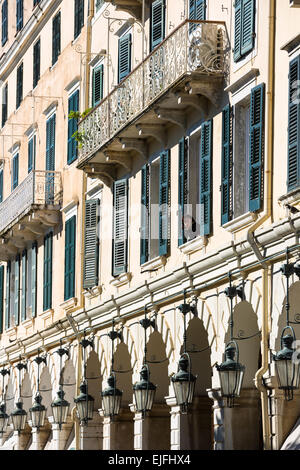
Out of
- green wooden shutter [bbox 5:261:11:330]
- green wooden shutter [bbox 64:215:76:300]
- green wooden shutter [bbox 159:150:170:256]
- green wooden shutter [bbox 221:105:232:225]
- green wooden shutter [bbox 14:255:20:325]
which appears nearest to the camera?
green wooden shutter [bbox 221:105:232:225]

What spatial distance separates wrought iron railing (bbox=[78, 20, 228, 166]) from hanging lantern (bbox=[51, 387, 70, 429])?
582 centimetres

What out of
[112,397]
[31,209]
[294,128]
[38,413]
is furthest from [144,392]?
[31,209]

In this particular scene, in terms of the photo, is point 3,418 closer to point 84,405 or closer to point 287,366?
point 84,405

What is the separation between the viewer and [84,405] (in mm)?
32094

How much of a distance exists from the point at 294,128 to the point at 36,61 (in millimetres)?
21633

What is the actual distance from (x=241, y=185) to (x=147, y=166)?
551cm

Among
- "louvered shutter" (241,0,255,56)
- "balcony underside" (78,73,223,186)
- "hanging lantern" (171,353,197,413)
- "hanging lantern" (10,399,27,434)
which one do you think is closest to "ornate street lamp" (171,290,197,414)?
"hanging lantern" (171,353,197,413)

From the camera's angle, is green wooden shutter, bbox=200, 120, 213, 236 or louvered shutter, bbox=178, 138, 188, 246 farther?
louvered shutter, bbox=178, 138, 188, 246

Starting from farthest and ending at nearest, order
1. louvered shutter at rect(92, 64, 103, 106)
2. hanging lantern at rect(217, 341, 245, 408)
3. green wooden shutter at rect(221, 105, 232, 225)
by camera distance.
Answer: louvered shutter at rect(92, 64, 103, 106) < green wooden shutter at rect(221, 105, 232, 225) < hanging lantern at rect(217, 341, 245, 408)

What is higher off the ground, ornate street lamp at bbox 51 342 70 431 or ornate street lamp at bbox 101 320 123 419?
ornate street lamp at bbox 51 342 70 431

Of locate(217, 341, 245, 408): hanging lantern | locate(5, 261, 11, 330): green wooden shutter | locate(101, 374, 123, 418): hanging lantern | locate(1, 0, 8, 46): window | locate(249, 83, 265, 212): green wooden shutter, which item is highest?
locate(1, 0, 8, 46): window

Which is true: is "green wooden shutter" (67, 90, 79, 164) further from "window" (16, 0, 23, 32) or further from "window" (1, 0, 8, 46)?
"window" (1, 0, 8, 46)

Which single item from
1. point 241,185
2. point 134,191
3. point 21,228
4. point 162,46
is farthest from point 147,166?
point 21,228

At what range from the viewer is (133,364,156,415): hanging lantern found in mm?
27609
